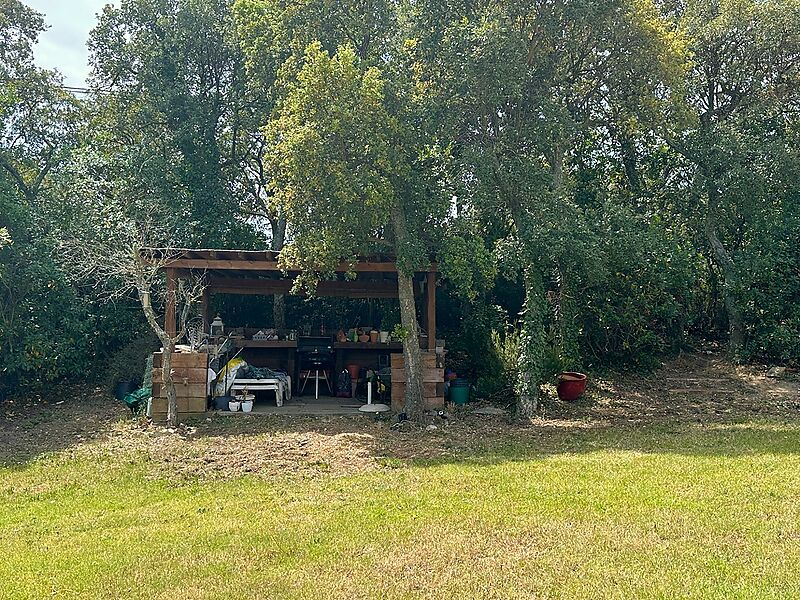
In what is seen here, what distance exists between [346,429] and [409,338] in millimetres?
1626

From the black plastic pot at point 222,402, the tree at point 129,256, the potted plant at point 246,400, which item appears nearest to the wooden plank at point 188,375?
the tree at point 129,256

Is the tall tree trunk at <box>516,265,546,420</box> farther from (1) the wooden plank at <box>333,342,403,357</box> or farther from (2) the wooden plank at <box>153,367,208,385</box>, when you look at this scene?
(2) the wooden plank at <box>153,367,208,385</box>

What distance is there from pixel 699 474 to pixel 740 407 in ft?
16.9

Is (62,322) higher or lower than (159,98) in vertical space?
lower

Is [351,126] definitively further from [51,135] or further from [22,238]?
[51,135]

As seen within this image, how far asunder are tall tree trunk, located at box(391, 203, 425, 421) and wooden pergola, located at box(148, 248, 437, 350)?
1.22 ft

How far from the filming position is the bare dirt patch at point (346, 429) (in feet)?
23.5

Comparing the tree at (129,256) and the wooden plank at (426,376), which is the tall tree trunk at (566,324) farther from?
the tree at (129,256)

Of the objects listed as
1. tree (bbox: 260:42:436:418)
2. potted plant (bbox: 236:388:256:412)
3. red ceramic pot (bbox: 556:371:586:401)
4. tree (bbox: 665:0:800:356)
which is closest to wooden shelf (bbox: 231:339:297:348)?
potted plant (bbox: 236:388:256:412)

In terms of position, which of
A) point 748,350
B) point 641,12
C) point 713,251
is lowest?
point 748,350

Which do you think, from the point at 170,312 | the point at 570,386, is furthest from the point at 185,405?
the point at 570,386

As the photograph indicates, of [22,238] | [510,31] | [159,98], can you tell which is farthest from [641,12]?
[22,238]

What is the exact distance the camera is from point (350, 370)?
40.1ft

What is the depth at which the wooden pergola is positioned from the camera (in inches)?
376
